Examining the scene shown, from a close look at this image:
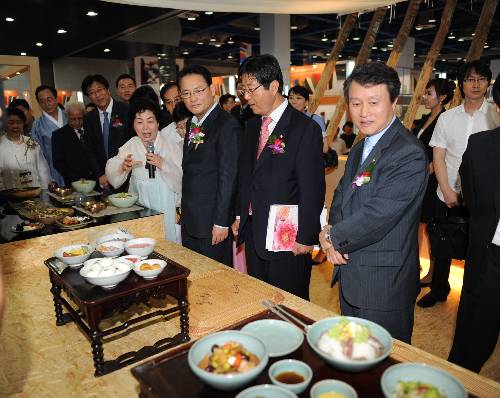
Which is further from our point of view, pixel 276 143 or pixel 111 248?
pixel 276 143

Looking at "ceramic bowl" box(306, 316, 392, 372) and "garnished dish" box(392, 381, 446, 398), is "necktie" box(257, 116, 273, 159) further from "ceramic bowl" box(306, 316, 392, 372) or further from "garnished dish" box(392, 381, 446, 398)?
"garnished dish" box(392, 381, 446, 398)

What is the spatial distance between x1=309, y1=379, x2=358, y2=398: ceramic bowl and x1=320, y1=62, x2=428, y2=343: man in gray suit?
0.79m

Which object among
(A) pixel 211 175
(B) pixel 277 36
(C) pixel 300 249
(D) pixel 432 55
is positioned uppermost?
(B) pixel 277 36

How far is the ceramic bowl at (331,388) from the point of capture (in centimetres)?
86

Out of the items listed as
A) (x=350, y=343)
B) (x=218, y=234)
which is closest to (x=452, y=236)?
(x=218, y=234)

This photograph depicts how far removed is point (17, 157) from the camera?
3.54 meters

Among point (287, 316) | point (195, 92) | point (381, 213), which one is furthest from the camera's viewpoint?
point (195, 92)

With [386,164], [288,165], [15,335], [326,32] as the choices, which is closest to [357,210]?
[386,164]

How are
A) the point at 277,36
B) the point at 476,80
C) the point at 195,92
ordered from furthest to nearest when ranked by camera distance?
1. the point at 277,36
2. the point at 476,80
3. the point at 195,92

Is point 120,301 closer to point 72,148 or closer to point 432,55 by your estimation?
point 72,148

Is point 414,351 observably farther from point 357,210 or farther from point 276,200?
point 276,200

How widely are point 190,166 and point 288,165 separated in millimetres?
661

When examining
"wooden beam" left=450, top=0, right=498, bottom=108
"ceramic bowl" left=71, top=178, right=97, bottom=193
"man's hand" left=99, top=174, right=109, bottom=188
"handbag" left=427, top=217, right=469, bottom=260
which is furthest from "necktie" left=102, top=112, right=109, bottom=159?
"wooden beam" left=450, top=0, right=498, bottom=108

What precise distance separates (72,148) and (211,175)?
225 centimetres
